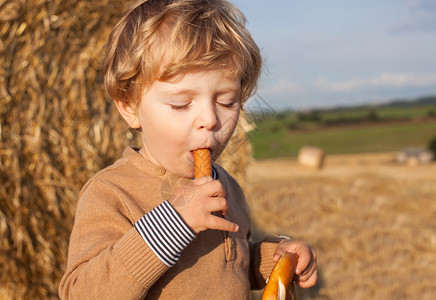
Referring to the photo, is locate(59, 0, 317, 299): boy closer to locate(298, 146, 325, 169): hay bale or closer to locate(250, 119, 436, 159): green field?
locate(298, 146, 325, 169): hay bale

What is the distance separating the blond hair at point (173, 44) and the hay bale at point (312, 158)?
6.53m

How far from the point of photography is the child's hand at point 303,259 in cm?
135

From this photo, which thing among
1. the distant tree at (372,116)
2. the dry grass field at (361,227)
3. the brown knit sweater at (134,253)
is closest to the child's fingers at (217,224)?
the brown knit sweater at (134,253)

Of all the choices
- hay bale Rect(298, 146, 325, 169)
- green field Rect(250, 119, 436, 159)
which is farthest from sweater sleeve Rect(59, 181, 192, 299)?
green field Rect(250, 119, 436, 159)

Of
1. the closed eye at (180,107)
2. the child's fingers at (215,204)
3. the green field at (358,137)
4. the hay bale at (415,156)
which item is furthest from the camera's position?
the green field at (358,137)

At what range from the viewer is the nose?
1.15 m

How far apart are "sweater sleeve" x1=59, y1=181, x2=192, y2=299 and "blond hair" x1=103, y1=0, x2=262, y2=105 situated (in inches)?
10.7

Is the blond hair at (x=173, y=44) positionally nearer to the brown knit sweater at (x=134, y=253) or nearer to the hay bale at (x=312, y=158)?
the brown knit sweater at (x=134, y=253)

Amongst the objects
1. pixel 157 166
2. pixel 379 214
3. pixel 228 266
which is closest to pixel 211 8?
pixel 157 166

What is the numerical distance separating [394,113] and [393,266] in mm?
12608

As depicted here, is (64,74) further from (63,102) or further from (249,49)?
(249,49)

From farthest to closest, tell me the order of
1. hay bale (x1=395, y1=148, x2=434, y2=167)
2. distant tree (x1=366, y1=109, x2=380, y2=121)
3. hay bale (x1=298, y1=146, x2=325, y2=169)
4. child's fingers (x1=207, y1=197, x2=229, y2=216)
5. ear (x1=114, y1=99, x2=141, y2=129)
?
1. distant tree (x1=366, y1=109, x2=380, y2=121)
2. hay bale (x1=395, y1=148, x2=434, y2=167)
3. hay bale (x1=298, y1=146, x2=325, y2=169)
4. ear (x1=114, y1=99, x2=141, y2=129)
5. child's fingers (x1=207, y1=197, x2=229, y2=216)

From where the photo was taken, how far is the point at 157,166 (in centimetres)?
130

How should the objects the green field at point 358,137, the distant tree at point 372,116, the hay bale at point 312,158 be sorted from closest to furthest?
1. the hay bale at point 312,158
2. the green field at point 358,137
3. the distant tree at point 372,116
